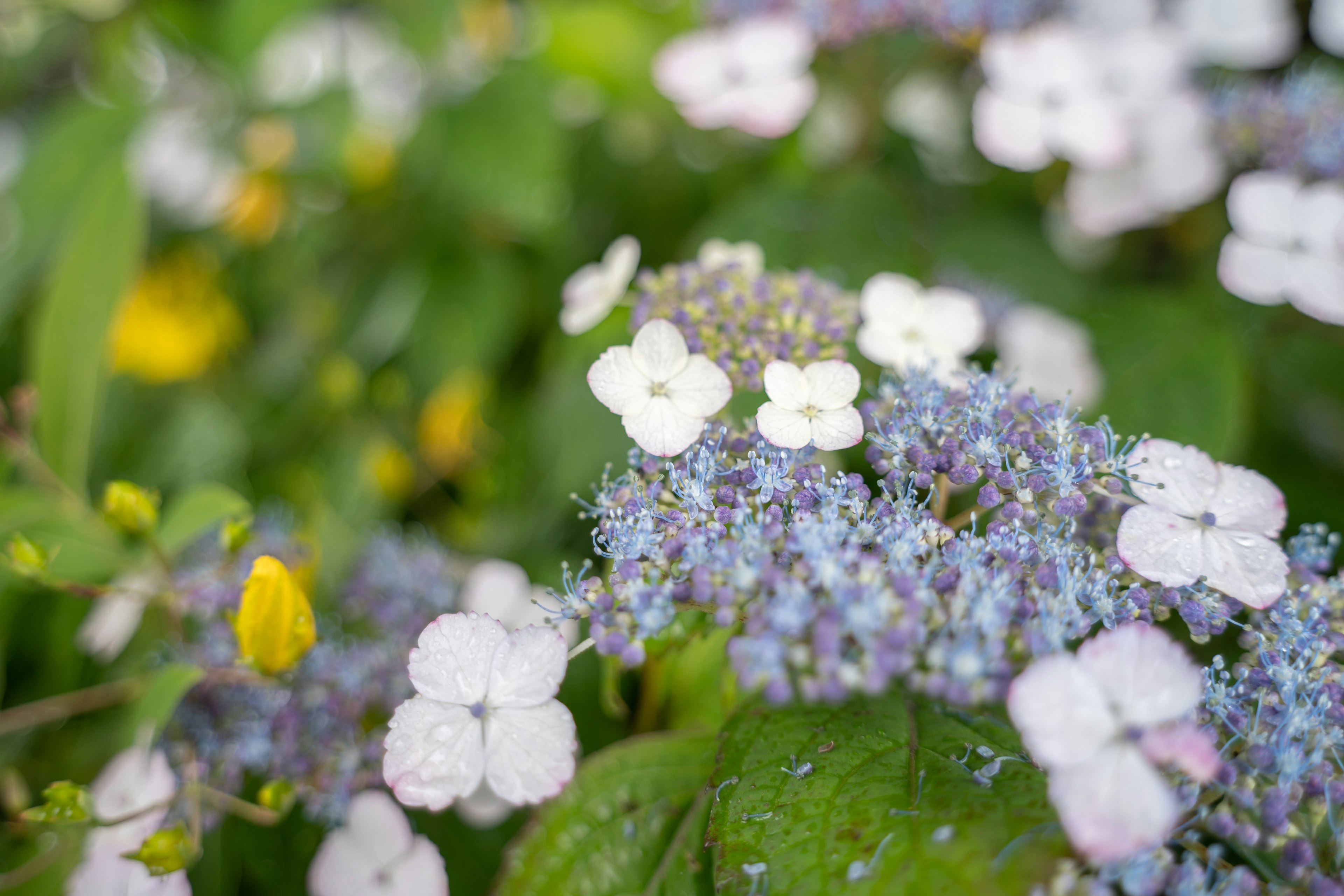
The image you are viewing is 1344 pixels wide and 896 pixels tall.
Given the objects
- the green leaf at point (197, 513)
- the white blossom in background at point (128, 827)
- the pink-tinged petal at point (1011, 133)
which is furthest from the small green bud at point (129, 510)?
the pink-tinged petal at point (1011, 133)

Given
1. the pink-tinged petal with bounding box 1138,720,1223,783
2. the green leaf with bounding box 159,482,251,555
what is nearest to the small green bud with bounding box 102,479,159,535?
the green leaf with bounding box 159,482,251,555

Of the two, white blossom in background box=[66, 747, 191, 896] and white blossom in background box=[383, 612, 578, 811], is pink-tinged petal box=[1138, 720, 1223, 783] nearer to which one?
white blossom in background box=[383, 612, 578, 811]

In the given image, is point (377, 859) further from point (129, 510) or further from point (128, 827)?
point (129, 510)

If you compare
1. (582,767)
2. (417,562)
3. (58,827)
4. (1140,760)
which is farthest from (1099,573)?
(58,827)

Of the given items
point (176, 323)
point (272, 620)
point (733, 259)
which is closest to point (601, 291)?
point (733, 259)

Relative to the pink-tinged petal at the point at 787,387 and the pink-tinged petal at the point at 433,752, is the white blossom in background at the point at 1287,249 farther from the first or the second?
the pink-tinged petal at the point at 433,752
